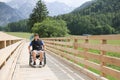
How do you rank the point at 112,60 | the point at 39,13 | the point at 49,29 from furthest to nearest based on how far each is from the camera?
the point at 39,13, the point at 49,29, the point at 112,60

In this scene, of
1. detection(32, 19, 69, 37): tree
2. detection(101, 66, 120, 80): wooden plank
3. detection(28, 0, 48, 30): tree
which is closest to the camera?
detection(101, 66, 120, 80): wooden plank

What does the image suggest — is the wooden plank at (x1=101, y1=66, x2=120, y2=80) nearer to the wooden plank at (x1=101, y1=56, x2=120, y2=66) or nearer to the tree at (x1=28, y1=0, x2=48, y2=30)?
the wooden plank at (x1=101, y1=56, x2=120, y2=66)

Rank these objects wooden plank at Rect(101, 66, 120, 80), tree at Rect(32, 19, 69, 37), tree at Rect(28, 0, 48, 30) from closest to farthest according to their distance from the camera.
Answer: wooden plank at Rect(101, 66, 120, 80) → tree at Rect(32, 19, 69, 37) → tree at Rect(28, 0, 48, 30)

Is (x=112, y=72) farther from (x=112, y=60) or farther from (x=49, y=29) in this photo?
(x=49, y=29)

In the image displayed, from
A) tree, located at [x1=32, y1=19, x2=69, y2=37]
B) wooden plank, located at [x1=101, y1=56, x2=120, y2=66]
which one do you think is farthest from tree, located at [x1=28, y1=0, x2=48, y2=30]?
wooden plank, located at [x1=101, y1=56, x2=120, y2=66]

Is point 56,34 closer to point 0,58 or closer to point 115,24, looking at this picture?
point 115,24

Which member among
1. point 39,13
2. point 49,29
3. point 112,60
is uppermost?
point 39,13

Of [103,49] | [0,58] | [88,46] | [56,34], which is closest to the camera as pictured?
[0,58]

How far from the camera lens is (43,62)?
539 inches

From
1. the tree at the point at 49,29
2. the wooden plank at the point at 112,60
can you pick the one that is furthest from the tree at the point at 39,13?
the wooden plank at the point at 112,60

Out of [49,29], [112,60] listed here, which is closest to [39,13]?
[49,29]

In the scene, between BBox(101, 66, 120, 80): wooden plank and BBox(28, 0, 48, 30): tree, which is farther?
BBox(28, 0, 48, 30): tree

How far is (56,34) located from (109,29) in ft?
190

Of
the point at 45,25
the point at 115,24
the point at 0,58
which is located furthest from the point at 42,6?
the point at 0,58
